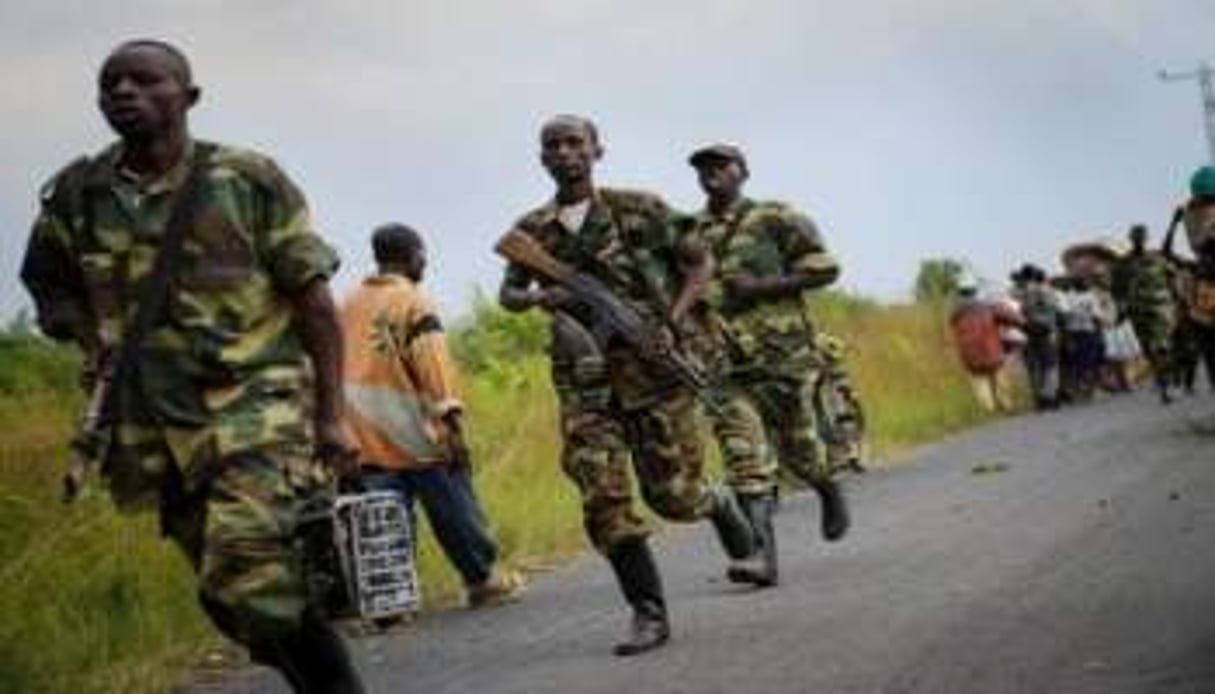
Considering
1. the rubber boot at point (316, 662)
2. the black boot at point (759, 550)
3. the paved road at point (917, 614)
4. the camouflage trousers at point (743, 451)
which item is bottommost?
the paved road at point (917, 614)

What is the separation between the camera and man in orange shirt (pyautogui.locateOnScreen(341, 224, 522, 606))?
1228 centimetres

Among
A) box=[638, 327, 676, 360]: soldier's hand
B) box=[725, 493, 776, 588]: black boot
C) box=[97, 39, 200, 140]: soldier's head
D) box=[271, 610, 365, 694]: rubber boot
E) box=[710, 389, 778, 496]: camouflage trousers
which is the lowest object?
box=[725, 493, 776, 588]: black boot

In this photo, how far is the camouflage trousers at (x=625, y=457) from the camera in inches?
364

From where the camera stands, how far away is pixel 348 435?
659 cm

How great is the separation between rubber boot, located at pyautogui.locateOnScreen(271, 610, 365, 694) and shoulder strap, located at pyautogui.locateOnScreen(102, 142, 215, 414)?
0.80m

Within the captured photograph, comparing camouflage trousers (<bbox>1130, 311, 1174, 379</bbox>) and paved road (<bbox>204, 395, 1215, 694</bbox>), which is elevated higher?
camouflage trousers (<bbox>1130, 311, 1174, 379</bbox>)

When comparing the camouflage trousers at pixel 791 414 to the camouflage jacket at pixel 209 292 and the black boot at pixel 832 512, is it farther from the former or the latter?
the camouflage jacket at pixel 209 292

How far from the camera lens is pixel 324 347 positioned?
658 centimetres

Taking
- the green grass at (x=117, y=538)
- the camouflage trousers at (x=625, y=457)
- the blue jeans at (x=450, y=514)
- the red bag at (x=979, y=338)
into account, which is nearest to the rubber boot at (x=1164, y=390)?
the green grass at (x=117, y=538)

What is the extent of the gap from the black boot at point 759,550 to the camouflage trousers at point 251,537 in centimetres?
489

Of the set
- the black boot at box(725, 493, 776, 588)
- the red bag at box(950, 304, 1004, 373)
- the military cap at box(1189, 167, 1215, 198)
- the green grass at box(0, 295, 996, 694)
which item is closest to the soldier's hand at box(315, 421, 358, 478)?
the green grass at box(0, 295, 996, 694)

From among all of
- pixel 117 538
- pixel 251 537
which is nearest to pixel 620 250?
pixel 251 537

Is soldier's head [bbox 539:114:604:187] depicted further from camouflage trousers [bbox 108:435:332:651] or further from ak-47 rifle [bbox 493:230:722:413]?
camouflage trousers [bbox 108:435:332:651]

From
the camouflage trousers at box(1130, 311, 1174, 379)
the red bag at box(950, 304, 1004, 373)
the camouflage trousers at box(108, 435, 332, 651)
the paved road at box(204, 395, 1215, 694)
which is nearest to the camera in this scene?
the camouflage trousers at box(108, 435, 332, 651)
